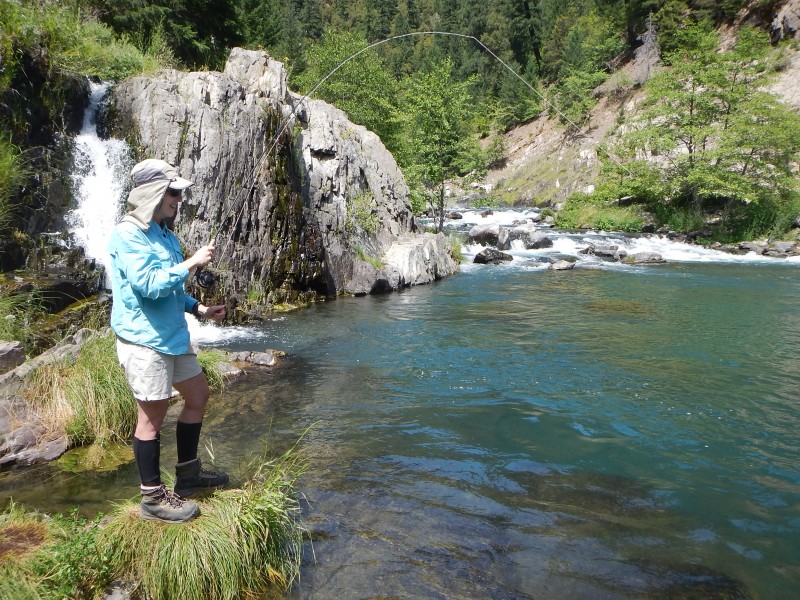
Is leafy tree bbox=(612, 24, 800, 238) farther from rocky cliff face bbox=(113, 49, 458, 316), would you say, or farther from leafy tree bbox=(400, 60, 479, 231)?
rocky cliff face bbox=(113, 49, 458, 316)

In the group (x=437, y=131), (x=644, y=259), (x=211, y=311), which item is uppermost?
(x=437, y=131)

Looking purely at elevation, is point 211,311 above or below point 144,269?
below

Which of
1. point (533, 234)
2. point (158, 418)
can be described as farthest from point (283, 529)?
point (533, 234)

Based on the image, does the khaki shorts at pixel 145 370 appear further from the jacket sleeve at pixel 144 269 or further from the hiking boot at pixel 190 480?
the hiking boot at pixel 190 480

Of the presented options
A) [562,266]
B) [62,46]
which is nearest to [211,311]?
[62,46]

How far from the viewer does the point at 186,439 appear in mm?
4312

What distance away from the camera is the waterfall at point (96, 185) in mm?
11789

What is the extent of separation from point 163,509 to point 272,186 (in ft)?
39.8

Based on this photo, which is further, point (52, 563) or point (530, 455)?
point (530, 455)

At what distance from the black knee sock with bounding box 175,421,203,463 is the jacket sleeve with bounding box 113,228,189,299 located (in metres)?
1.15

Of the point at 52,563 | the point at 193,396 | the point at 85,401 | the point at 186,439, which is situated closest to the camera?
the point at 52,563

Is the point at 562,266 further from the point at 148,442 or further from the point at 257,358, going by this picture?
the point at 148,442

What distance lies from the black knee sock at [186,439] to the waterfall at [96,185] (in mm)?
8515

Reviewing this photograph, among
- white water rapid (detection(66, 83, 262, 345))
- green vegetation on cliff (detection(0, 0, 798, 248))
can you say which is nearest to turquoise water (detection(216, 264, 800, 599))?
white water rapid (detection(66, 83, 262, 345))
